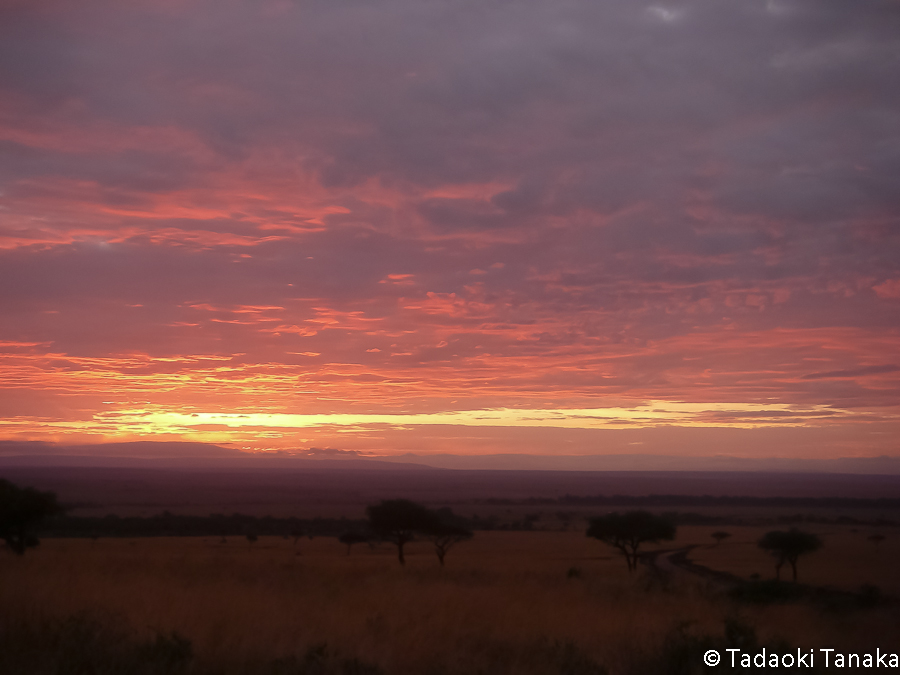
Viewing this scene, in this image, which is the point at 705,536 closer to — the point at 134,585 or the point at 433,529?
the point at 433,529

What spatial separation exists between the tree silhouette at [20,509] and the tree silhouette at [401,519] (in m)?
24.6

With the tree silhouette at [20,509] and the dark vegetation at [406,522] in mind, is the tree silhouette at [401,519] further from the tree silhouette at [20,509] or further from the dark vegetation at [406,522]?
the tree silhouette at [20,509]

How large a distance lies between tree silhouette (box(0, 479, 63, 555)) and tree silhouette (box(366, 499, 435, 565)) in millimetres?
24580

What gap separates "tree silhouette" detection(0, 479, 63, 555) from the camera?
36.5 m

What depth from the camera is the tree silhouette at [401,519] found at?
56.3m

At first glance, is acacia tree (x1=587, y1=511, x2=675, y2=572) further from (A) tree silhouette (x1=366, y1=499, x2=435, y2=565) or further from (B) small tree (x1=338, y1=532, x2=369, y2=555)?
(B) small tree (x1=338, y1=532, x2=369, y2=555)

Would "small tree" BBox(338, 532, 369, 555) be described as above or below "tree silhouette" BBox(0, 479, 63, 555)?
below

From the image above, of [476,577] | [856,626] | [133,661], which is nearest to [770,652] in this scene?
[133,661]

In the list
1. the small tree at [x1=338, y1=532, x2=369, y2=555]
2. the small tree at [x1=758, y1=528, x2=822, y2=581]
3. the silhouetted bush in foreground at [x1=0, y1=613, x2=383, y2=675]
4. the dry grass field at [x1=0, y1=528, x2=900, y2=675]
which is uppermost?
the silhouetted bush in foreground at [x1=0, y1=613, x2=383, y2=675]

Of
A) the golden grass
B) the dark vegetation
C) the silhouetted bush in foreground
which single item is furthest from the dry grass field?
the dark vegetation

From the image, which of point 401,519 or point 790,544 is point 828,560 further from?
point 401,519

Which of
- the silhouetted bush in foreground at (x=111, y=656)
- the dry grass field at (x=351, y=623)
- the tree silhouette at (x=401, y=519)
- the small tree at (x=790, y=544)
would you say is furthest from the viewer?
the tree silhouette at (x=401, y=519)

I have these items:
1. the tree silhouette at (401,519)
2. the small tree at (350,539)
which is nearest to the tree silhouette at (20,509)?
the tree silhouette at (401,519)

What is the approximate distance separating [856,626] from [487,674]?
14.4m
